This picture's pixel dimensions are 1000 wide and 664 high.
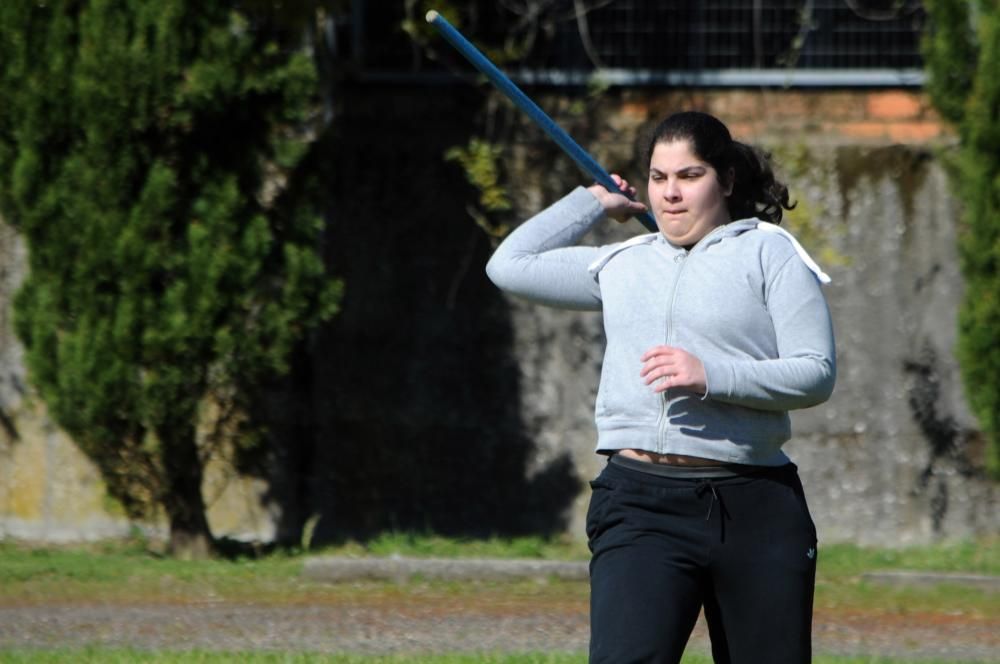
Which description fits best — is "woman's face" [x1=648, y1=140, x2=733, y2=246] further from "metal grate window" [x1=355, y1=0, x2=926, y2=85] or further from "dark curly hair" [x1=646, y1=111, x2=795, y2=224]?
"metal grate window" [x1=355, y1=0, x2=926, y2=85]

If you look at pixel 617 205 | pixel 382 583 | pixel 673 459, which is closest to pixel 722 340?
pixel 673 459

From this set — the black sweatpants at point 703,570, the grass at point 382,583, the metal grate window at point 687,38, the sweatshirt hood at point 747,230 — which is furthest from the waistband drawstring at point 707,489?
the metal grate window at point 687,38

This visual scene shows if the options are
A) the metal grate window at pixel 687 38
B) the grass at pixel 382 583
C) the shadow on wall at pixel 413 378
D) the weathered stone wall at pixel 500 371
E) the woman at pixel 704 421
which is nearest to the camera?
the woman at pixel 704 421

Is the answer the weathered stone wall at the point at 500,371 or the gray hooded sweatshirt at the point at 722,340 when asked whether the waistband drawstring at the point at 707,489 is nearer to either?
the gray hooded sweatshirt at the point at 722,340

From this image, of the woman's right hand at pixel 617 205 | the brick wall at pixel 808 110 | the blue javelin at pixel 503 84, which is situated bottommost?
the woman's right hand at pixel 617 205

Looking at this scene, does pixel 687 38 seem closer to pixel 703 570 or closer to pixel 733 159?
pixel 733 159

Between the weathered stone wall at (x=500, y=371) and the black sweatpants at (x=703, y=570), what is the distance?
579 cm

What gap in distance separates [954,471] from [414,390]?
3.16 m

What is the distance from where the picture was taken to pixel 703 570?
340 cm

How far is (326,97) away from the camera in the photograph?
9094mm

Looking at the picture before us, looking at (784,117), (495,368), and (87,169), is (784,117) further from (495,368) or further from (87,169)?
(87,169)

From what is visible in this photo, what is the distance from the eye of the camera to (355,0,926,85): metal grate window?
9.66 m

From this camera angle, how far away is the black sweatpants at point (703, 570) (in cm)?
333

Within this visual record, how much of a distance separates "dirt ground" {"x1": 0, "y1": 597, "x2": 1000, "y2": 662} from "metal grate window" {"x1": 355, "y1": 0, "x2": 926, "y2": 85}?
12.4ft
